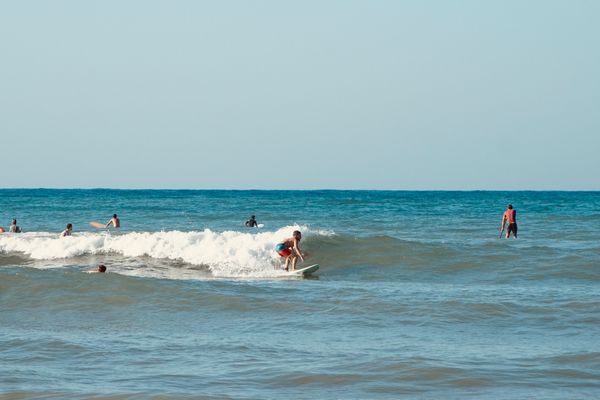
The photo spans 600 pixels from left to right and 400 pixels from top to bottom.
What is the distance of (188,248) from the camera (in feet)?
80.6

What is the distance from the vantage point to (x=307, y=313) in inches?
530

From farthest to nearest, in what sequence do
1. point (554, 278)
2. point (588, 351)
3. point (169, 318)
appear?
point (554, 278), point (169, 318), point (588, 351)

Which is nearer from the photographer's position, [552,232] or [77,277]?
[77,277]

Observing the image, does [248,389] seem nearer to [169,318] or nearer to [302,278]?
[169,318]

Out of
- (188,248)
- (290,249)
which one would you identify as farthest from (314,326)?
(188,248)

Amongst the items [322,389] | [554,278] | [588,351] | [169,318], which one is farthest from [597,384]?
[554,278]

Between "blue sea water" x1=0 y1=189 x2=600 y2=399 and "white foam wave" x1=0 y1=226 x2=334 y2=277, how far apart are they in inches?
4.4

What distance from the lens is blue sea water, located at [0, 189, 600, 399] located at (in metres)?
9.05

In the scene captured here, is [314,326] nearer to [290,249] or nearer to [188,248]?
[290,249]

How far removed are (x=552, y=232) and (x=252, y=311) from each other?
77.0ft

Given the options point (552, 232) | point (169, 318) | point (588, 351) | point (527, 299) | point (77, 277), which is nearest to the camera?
point (588, 351)

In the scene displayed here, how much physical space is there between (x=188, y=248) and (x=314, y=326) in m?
12.7

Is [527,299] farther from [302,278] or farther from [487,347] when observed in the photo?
[302,278]

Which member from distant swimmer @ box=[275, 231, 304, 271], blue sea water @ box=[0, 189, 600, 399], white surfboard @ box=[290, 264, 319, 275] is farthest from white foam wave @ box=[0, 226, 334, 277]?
white surfboard @ box=[290, 264, 319, 275]
